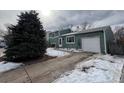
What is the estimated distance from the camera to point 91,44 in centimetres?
1055

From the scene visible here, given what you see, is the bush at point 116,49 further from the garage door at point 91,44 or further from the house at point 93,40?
the garage door at point 91,44

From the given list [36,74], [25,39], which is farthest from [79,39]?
[36,74]

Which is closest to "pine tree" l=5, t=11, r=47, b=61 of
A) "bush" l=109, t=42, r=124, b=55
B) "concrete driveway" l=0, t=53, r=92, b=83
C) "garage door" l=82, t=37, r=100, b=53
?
"concrete driveway" l=0, t=53, r=92, b=83

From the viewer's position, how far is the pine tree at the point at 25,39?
7469mm

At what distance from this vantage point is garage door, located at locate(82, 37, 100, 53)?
9984 mm

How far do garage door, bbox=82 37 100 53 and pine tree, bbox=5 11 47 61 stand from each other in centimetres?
532

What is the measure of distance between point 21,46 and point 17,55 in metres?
0.78

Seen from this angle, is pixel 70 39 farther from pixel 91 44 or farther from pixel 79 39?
pixel 91 44

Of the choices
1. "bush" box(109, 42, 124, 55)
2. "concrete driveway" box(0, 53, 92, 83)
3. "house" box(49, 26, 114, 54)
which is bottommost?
"concrete driveway" box(0, 53, 92, 83)

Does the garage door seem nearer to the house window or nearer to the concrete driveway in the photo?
the house window

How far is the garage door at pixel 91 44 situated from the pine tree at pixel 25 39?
5319 mm

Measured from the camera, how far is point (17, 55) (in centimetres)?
745

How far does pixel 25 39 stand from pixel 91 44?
22.7ft
